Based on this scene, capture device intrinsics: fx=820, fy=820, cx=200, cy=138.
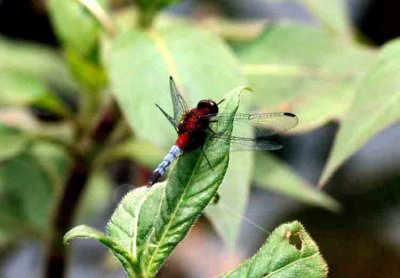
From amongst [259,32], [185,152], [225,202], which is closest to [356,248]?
[259,32]

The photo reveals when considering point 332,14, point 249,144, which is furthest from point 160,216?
point 332,14

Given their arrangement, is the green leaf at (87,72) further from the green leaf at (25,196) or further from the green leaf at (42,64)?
the green leaf at (42,64)

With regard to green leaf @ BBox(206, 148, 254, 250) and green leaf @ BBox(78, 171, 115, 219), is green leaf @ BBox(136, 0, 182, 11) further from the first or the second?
green leaf @ BBox(78, 171, 115, 219)

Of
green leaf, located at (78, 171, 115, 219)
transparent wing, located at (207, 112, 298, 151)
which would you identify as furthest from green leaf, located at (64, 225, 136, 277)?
green leaf, located at (78, 171, 115, 219)

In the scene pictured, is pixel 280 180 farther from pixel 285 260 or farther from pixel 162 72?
pixel 285 260

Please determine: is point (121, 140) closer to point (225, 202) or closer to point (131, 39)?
point (131, 39)

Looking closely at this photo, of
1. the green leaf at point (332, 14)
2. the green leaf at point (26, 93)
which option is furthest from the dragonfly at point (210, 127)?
the green leaf at point (332, 14)

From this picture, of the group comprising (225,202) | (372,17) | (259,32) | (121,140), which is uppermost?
(372,17)
